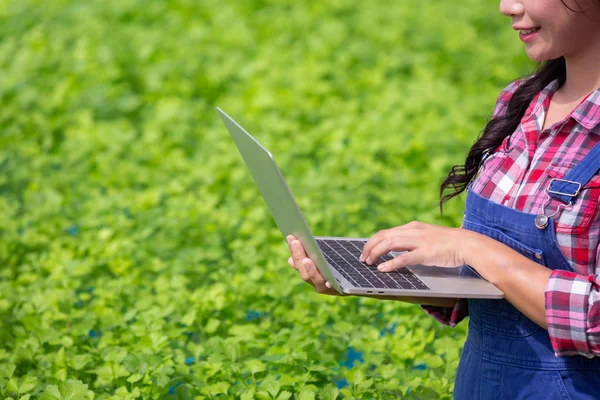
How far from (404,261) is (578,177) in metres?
0.40

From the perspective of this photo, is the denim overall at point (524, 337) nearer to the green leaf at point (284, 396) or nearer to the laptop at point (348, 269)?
the laptop at point (348, 269)

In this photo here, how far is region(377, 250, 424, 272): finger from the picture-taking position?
6.17 feet

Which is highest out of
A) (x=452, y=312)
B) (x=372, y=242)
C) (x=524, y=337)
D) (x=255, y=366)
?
(x=372, y=242)

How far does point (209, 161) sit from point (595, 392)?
12.4 feet

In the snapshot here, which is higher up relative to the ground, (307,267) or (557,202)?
(557,202)

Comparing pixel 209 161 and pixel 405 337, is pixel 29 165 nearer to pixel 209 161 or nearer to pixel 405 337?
pixel 209 161

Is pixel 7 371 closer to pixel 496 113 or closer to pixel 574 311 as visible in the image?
pixel 496 113

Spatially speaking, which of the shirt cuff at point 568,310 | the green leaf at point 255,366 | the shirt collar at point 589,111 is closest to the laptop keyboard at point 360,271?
the shirt cuff at point 568,310

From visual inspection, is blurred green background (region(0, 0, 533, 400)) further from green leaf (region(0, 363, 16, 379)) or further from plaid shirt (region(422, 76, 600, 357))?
plaid shirt (region(422, 76, 600, 357))

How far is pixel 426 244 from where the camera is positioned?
1876mm

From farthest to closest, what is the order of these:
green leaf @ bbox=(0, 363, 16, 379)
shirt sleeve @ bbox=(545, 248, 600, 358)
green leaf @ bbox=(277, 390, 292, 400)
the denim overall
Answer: green leaf @ bbox=(0, 363, 16, 379)
green leaf @ bbox=(277, 390, 292, 400)
the denim overall
shirt sleeve @ bbox=(545, 248, 600, 358)

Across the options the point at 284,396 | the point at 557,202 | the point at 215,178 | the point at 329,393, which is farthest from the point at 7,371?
the point at 215,178

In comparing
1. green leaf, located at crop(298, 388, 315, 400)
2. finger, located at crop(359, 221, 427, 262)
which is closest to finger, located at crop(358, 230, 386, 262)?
finger, located at crop(359, 221, 427, 262)

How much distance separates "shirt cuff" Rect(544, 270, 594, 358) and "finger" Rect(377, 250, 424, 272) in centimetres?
28
